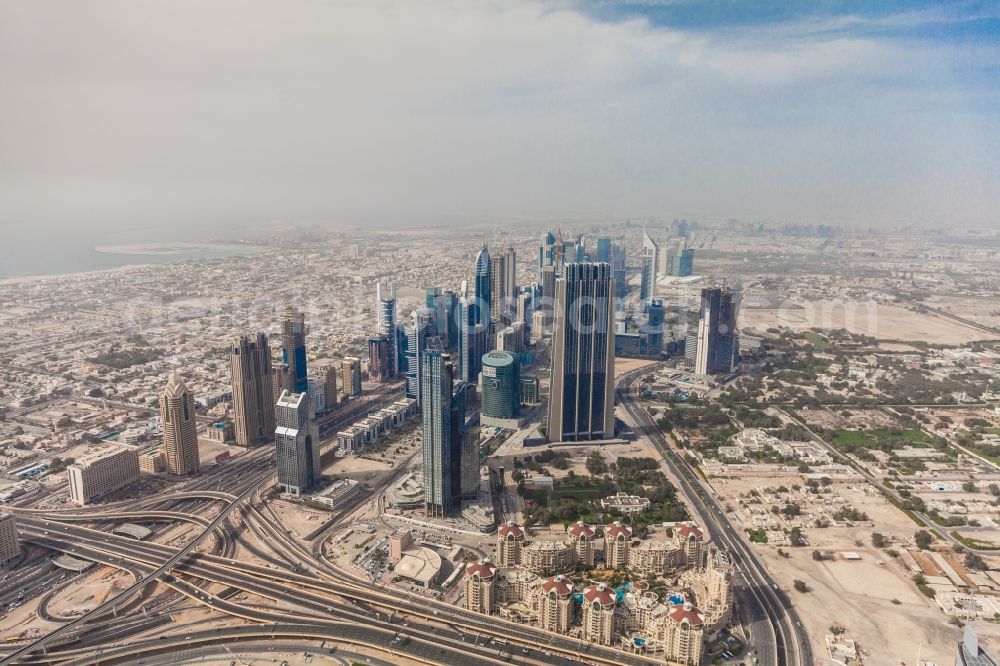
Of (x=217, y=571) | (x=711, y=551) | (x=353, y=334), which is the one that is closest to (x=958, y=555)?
(x=711, y=551)

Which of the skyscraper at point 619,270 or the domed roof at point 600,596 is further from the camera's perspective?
the skyscraper at point 619,270

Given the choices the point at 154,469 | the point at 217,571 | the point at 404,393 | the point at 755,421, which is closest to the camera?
the point at 217,571

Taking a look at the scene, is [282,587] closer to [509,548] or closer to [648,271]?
[509,548]

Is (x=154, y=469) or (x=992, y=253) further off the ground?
(x=992, y=253)

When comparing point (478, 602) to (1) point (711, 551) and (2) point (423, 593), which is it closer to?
(2) point (423, 593)

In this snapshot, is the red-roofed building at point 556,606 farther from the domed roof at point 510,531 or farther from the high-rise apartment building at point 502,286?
the high-rise apartment building at point 502,286

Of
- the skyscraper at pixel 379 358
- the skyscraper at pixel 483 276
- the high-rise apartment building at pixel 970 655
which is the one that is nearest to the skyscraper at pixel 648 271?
the skyscraper at pixel 483 276

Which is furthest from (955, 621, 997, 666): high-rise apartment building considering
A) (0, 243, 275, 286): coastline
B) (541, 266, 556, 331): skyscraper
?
(0, 243, 275, 286): coastline

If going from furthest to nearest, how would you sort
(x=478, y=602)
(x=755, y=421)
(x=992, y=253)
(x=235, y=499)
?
(x=992, y=253)
(x=755, y=421)
(x=235, y=499)
(x=478, y=602)
